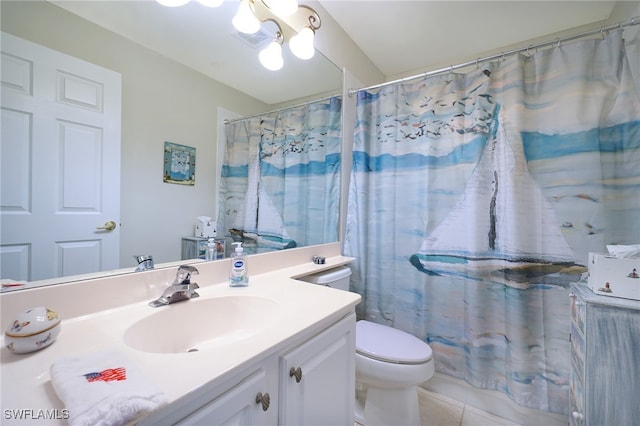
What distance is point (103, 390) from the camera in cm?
40

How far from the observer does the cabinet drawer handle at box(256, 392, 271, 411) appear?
589mm

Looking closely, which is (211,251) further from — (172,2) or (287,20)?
(287,20)

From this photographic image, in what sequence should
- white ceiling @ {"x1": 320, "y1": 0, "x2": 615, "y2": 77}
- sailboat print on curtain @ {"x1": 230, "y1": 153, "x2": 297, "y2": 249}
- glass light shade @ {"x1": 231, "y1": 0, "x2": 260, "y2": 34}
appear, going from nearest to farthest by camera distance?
glass light shade @ {"x1": 231, "y1": 0, "x2": 260, "y2": 34} < sailboat print on curtain @ {"x1": 230, "y1": 153, "x2": 297, "y2": 249} < white ceiling @ {"x1": 320, "y1": 0, "x2": 615, "y2": 77}

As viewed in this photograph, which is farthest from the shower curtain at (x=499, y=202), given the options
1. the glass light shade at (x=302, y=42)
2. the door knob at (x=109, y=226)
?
the door knob at (x=109, y=226)

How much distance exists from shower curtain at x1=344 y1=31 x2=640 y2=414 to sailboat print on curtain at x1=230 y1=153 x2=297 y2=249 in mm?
597

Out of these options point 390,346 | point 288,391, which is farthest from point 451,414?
point 288,391

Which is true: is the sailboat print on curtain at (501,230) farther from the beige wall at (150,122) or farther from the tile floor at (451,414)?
the beige wall at (150,122)

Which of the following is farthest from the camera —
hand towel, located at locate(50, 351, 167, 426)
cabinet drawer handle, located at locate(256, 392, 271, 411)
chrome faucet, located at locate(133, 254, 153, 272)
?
chrome faucet, located at locate(133, 254, 153, 272)

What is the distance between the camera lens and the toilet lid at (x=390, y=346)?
1169 millimetres

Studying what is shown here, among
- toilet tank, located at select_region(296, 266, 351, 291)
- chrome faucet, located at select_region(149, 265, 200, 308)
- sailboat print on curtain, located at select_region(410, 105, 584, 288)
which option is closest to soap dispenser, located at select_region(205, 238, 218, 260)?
chrome faucet, located at select_region(149, 265, 200, 308)

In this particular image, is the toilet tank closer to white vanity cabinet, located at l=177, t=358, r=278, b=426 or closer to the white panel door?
white vanity cabinet, located at l=177, t=358, r=278, b=426

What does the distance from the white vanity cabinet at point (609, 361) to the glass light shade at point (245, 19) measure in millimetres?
1746

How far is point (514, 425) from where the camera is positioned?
1.37 m

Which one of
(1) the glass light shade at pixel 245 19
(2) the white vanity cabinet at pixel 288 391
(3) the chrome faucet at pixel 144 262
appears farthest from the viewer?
(1) the glass light shade at pixel 245 19
